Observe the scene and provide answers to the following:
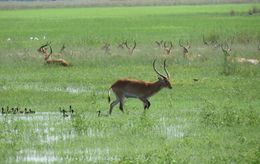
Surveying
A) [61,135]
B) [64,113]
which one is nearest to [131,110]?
[64,113]

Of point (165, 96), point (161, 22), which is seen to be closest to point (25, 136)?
point (165, 96)

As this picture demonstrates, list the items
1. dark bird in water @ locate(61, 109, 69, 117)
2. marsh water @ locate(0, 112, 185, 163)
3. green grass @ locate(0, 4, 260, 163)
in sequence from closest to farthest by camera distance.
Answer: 1. marsh water @ locate(0, 112, 185, 163)
2. green grass @ locate(0, 4, 260, 163)
3. dark bird in water @ locate(61, 109, 69, 117)

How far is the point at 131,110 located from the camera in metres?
16.8

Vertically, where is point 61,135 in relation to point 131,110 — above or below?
above

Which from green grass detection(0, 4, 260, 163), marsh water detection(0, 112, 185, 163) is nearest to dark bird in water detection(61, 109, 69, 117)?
marsh water detection(0, 112, 185, 163)

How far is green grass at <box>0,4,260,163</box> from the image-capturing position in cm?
1181

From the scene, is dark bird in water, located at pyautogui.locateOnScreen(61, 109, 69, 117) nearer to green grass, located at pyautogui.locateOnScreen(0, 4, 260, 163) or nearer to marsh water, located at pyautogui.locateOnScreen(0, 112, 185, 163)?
marsh water, located at pyautogui.locateOnScreen(0, 112, 185, 163)

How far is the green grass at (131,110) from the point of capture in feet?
38.8

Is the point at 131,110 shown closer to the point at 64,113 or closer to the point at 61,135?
the point at 64,113

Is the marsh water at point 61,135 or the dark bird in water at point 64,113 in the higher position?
the marsh water at point 61,135

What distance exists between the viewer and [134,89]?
16375mm

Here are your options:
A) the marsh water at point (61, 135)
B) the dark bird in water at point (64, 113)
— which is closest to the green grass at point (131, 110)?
the marsh water at point (61, 135)

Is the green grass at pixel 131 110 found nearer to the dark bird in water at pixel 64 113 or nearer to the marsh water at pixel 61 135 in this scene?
the marsh water at pixel 61 135

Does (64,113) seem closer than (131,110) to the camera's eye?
Yes
